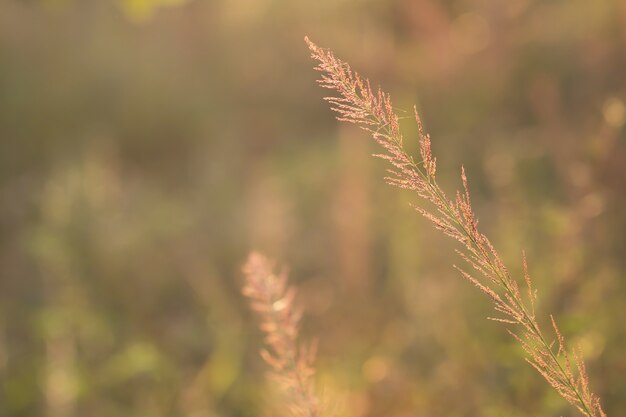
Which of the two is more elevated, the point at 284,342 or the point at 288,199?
the point at 284,342

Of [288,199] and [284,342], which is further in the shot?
[288,199]

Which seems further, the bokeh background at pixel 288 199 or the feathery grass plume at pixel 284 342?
the bokeh background at pixel 288 199

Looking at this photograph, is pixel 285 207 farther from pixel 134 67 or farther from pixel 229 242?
pixel 134 67

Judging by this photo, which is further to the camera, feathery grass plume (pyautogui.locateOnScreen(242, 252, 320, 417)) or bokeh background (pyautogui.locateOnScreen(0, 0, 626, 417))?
bokeh background (pyautogui.locateOnScreen(0, 0, 626, 417))

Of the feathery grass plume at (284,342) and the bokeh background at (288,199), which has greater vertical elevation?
the feathery grass plume at (284,342)

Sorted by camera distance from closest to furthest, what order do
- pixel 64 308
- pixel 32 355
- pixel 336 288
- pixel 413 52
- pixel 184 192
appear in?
pixel 64 308 → pixel 32 355 → pixel 336 288 → pixel 184 192 → pixel 413 52

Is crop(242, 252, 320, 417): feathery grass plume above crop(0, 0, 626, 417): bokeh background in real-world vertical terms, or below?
above

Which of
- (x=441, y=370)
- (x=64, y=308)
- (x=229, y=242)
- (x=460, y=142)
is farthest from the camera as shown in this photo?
(x=460, y=142)

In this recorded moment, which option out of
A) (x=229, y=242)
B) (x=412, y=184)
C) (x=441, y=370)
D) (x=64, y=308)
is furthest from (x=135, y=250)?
(x=412, y=184)
